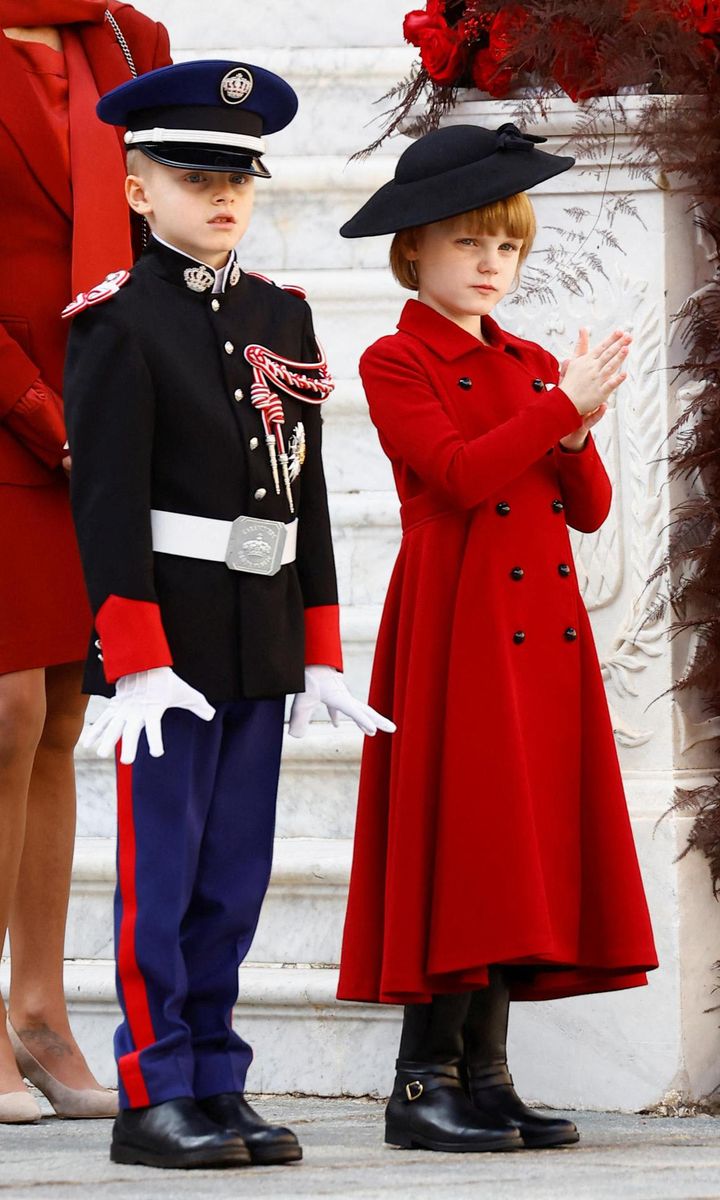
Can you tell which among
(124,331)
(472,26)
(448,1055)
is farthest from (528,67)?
(448,1055)

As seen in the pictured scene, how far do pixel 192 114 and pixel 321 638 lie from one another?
2.30 feet

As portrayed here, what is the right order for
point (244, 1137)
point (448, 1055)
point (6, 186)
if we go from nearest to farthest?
point (244, 1137)
point (448, 1055)
point (6, 186)

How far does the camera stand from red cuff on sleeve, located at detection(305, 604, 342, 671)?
Result: 9.66ft

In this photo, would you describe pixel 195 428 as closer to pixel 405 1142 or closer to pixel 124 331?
pixel 124 331

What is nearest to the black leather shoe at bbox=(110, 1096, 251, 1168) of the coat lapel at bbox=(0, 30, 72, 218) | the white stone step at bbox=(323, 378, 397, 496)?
the coat lapel at bbox=(0, 30, 72, 218)

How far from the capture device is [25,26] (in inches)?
131

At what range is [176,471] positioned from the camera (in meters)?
2.81

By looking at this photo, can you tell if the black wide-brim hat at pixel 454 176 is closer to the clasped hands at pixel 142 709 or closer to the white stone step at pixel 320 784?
the clasped hands at pixel 142 709

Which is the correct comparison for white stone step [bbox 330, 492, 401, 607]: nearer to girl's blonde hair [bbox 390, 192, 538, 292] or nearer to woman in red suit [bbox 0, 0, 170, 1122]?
woman in red suit [bbox 0, 0, 170, 1122]

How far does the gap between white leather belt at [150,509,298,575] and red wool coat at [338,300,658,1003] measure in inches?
9.5

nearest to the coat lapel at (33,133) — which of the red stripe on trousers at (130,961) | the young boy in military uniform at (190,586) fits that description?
the young boy in military uniform at (190,586)

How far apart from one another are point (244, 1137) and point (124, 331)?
102 cm

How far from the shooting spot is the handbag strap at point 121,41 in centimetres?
339

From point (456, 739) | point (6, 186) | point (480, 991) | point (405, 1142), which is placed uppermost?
point (6, 186)
